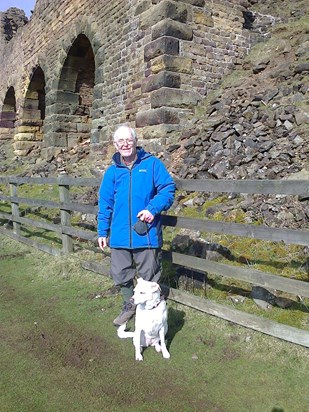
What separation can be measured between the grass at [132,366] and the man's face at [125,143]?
1908 mm

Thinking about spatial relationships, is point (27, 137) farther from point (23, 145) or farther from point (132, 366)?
point (132, 366)

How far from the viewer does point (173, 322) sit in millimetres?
4246

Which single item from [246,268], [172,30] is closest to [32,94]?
[172,30]

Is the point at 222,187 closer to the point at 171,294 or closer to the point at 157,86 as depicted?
the point at 171,294

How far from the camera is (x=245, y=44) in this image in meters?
11.3

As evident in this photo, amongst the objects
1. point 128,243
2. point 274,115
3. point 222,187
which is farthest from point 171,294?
point 274,115

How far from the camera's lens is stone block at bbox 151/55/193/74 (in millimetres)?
9594

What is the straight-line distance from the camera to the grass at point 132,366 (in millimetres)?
2998

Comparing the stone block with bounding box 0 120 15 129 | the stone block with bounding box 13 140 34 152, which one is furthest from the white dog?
the stone block with bounding box 0 120 15 129

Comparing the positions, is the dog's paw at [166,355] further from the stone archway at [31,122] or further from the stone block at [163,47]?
the stone archway at [31,122]

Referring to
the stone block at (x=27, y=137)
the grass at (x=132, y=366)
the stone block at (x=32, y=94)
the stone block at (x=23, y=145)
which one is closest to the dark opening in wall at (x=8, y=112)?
the stone block at (x=32, y=94)

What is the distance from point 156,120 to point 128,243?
6437mm

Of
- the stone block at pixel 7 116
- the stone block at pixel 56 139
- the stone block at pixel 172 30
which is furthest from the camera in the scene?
the stone block at pixel 7 116

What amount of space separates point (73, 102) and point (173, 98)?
7415mm
